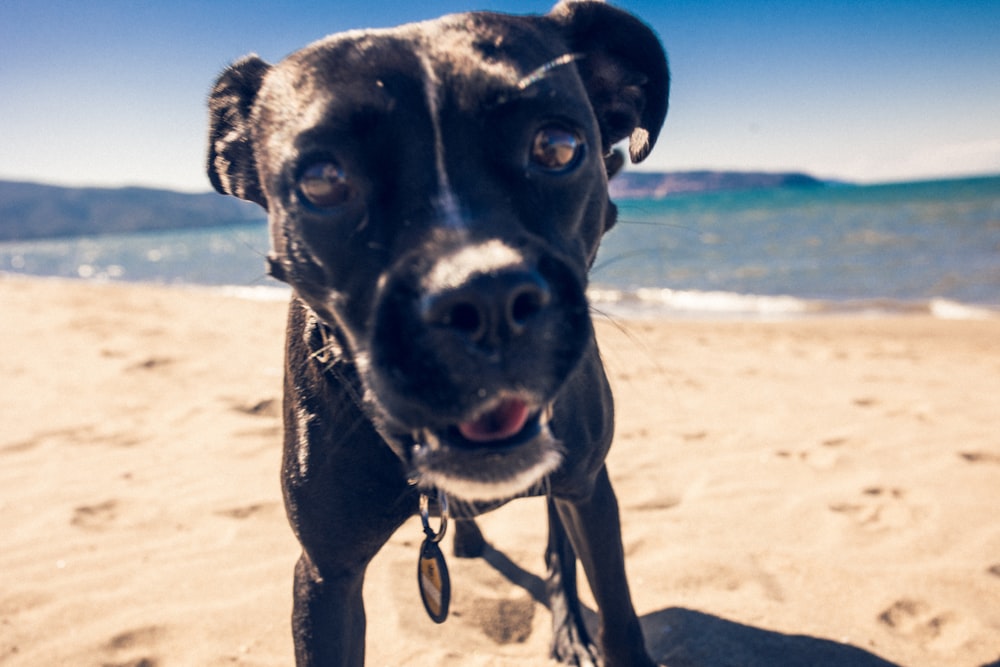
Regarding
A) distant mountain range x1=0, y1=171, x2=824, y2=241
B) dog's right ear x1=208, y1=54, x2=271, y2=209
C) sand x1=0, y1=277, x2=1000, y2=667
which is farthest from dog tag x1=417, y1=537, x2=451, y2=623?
distant mountain range x1=0, y1=171, x2=824, y2=241

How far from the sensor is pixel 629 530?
336 cm

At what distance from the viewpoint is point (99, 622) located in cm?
269

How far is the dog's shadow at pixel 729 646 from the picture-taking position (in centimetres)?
249

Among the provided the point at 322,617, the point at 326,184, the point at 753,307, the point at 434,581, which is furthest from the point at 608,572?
the point at 753,307

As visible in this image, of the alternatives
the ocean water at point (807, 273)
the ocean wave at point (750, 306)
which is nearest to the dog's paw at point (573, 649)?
the ocean water at point (807, 273)

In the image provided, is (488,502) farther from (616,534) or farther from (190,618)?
(190,618)

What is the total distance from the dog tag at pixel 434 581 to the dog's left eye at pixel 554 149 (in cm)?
119

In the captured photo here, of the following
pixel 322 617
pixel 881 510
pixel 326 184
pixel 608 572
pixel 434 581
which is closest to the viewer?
pixel 326 184

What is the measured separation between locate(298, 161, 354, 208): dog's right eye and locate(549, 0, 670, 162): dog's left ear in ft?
3.37

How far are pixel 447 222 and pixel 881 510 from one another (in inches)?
119

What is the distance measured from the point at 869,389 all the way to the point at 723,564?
3.29 meters

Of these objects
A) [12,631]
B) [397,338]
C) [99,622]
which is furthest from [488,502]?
[12,631]

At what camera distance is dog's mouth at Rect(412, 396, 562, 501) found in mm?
1529

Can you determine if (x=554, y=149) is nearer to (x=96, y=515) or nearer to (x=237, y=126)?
(x=237, y=126)
